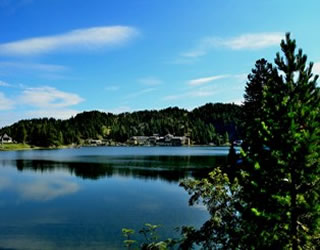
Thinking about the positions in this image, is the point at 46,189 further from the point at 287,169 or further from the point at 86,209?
the point at 287,169

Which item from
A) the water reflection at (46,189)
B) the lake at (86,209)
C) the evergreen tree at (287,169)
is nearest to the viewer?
the evergreen tree at (287,169)

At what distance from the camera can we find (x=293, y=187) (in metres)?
15.0

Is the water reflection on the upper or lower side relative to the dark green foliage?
lower

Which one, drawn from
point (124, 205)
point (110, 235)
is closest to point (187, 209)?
point (124, 205)

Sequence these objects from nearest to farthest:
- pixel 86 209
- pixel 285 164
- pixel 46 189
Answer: pixel 285 164
pixel 86 209
pixel 46 189

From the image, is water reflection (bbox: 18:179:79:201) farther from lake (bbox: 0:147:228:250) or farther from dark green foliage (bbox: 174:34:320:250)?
dark green foliage (bbox: 174:34:320:250)

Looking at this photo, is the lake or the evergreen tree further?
the lake

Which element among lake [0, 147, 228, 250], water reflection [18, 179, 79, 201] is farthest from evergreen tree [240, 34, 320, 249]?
water reflection [18, 179, 79, 201]

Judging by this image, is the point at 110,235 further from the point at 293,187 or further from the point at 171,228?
the point at 293,187

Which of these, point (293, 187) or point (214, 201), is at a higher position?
point (293, 187)

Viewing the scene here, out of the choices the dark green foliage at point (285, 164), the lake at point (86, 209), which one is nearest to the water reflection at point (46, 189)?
the lake at point (86, 209)

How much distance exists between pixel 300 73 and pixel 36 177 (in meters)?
60.3

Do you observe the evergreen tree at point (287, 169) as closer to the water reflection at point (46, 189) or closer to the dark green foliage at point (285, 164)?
the dark green foliage at point (285, 164)

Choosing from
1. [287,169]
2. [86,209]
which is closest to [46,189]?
[86,209]
